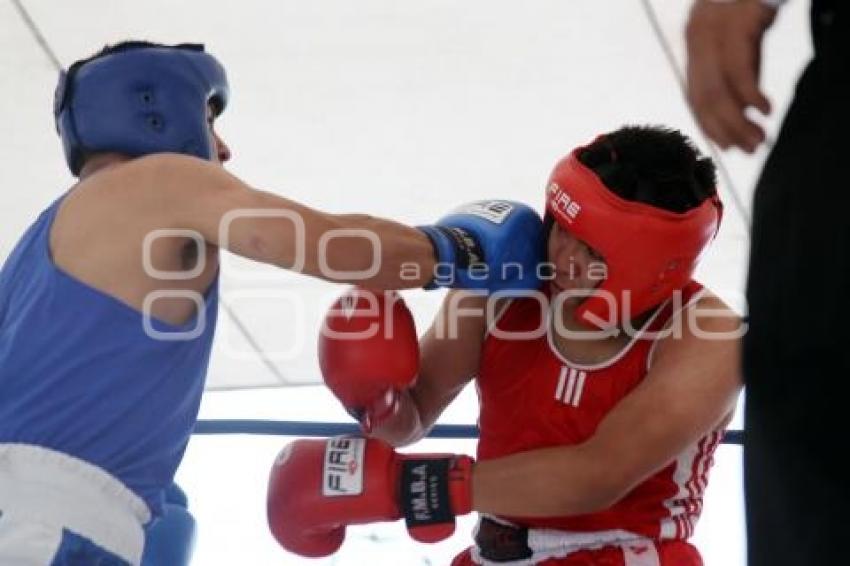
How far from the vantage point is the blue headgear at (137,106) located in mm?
1705

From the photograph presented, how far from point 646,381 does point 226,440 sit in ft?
5.26

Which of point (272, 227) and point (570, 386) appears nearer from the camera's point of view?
point (272, 227)

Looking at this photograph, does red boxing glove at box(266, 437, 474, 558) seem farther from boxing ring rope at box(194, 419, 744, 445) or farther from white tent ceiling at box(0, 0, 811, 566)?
boxing ring rope at box(194, 419, 744, 445)

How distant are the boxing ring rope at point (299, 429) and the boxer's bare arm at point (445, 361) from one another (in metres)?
0.79

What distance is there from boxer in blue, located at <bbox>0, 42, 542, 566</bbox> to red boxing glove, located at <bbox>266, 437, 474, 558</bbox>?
0.19 metres

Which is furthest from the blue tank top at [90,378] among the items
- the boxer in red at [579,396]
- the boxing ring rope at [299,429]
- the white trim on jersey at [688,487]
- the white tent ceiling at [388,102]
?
the boxing ring rope at [299,429]

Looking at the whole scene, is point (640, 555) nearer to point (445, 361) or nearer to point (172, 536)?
point (445, 361)

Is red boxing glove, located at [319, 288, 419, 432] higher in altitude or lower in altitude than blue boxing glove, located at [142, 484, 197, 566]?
higher

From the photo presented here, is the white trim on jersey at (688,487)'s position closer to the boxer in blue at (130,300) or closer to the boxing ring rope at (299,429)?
the boxer in blue at (130,300)

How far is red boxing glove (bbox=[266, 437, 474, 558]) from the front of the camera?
5.59ft

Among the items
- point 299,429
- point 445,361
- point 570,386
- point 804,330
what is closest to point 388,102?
point 299,429

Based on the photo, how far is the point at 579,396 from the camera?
1.83 m

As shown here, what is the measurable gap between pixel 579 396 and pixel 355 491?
33 cm

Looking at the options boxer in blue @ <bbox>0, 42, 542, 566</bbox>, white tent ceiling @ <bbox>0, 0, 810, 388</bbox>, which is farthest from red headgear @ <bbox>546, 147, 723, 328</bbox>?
white tent ceiling @ <bbox>0, 0, 810, 388</bbox>
